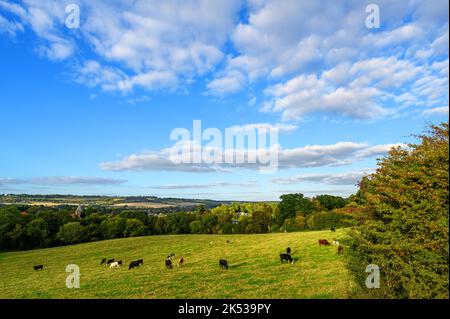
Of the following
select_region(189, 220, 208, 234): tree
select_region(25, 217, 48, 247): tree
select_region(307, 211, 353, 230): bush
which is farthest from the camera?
select_region(189, 220, 208, 234): tree

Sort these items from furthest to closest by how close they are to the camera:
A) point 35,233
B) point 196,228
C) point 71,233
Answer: point 196,228 → point 71,233 → point 35,233

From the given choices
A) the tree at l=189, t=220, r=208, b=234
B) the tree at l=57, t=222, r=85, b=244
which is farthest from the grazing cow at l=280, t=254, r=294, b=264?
the tree at l=189, t=220, r=208, b=234

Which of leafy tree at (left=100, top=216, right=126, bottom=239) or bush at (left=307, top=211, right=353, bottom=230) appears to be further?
leafy tree at (left=100, top=216, right=126, bottom=239)

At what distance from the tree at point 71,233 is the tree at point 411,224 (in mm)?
80165

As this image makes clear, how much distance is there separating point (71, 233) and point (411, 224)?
83718 mm

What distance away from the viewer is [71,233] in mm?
76625

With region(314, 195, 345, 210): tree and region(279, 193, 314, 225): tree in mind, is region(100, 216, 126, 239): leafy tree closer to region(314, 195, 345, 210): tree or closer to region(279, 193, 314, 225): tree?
region(279, 193, 314, 225): tree

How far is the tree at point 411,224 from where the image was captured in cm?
963

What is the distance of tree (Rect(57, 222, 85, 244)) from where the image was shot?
76156mm

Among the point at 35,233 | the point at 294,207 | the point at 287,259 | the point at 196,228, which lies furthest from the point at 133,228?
Answer: the point at 287,259

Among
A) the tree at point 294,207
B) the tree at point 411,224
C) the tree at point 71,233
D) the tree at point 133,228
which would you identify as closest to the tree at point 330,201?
the tree at point 294,207

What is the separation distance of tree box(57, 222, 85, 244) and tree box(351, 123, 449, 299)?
80.2 meters

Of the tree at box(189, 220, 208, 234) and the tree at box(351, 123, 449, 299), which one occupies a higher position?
the tree at box(351, 123, 449, 299)

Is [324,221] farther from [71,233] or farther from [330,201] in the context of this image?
[71,233]
